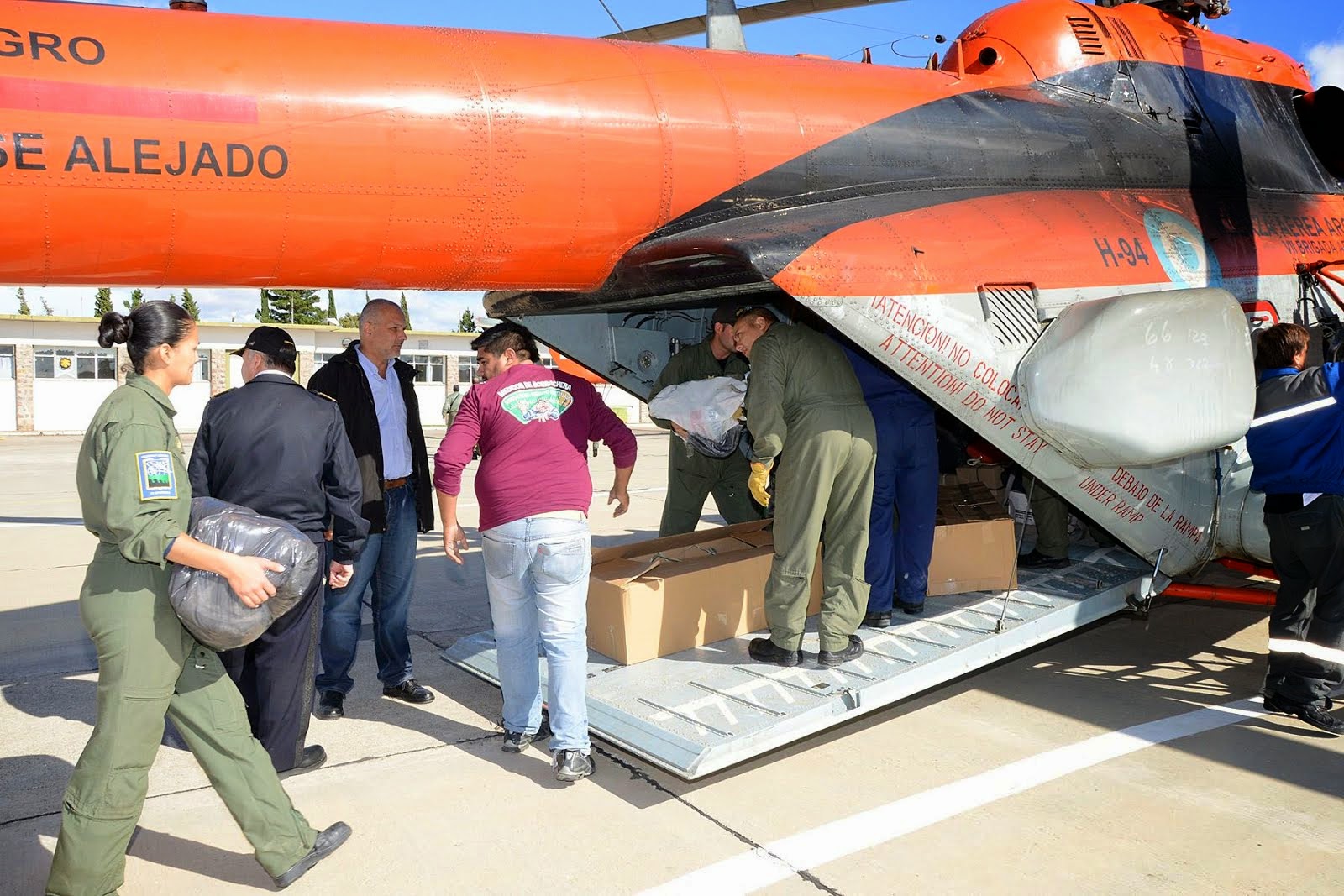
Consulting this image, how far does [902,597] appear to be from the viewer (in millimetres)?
5387

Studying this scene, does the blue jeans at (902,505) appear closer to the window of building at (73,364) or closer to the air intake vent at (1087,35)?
the air intake vent at (1087,35)

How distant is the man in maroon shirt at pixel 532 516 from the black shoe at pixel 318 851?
897 mm

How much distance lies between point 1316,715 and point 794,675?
245 centimetres

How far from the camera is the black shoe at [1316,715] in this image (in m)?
4.51

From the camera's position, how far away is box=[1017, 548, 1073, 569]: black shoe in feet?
19.8

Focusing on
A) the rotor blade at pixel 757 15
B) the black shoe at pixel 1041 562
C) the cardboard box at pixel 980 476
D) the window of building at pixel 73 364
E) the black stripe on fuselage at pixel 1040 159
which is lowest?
the black shoe at pixel 1041 562

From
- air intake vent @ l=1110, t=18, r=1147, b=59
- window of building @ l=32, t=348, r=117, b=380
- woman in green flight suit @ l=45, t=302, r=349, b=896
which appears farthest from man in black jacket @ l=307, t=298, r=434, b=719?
window of building @ l=32, t=348, r=117, b=380

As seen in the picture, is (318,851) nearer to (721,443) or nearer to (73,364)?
(721,443)

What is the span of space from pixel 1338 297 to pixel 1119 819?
4.25m

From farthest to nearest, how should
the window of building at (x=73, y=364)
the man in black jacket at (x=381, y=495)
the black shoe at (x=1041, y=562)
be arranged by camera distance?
1. the window of building at (x=73, y=364)
2. the black shoe at (x=1041, y=562)
3. the man in black jacket at (x=381, y=495)

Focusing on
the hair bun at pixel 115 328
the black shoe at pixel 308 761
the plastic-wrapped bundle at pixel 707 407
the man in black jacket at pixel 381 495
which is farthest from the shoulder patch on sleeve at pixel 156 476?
the plastic-wrapped bundle at pixel 707 407

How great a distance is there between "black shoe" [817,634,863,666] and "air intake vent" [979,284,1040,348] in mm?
1632

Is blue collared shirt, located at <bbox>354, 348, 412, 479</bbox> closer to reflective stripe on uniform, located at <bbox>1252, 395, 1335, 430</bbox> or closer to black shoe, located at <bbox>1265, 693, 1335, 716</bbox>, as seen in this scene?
reflective stripe on uniform, located at <bbox>1252, 395, 1335, 430</bbox>

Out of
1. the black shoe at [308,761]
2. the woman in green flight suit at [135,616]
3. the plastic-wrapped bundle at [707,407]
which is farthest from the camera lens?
the plastic-wrapped bundle at [707,407]
